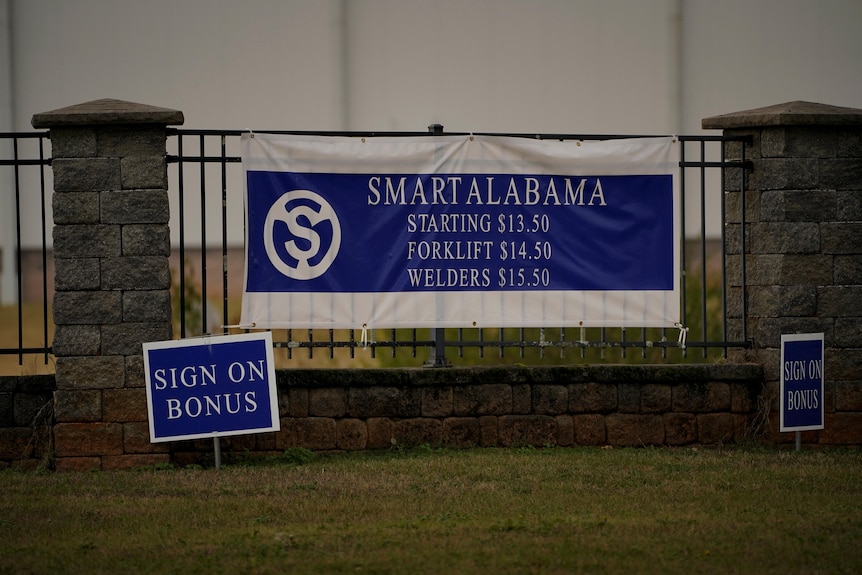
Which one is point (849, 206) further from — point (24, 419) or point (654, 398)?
point (24, 419)

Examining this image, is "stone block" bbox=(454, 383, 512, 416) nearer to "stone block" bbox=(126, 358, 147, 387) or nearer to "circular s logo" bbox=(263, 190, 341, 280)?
"circular s logo" bbox=(263, 190, 341, 280)

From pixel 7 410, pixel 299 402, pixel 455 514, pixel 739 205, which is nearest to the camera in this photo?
pixel 455 514

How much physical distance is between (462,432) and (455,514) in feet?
7.24

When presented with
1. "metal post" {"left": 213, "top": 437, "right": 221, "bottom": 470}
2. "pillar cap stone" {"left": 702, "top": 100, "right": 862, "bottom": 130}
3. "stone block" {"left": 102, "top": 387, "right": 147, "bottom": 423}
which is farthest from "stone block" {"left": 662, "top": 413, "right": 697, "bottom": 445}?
"stone block" {"left": 102, "top": 387, "right": 147, "bottom": 423}

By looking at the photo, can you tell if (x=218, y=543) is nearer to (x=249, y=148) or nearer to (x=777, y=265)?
(x=249, y=148)

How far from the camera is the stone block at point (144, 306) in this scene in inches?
322

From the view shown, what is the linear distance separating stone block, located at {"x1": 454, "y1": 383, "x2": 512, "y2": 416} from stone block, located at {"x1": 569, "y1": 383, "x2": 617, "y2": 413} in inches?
18.3

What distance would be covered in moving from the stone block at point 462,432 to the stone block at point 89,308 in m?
2.36

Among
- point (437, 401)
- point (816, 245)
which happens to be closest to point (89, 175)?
point (437, 401)

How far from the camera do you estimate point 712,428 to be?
907 centimetres

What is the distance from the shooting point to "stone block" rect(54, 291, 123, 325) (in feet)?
26.8

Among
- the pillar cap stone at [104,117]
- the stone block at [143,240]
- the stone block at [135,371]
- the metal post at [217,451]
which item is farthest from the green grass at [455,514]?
the pillar cap stone at [104,117]

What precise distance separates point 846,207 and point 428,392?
331 cm

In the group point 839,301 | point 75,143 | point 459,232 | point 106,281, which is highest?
point 75,143
